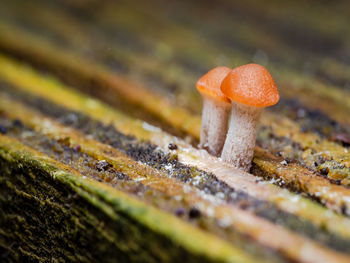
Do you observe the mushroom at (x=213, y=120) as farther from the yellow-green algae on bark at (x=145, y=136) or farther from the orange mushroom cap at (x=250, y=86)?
the orange mushroom cap at (x=250, y=86)

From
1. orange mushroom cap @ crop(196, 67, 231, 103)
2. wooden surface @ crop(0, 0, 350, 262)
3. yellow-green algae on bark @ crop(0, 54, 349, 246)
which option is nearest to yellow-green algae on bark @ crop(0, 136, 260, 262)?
wooden surface @ crop(0, 0, 350, 262)

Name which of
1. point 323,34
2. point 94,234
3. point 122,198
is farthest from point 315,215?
point 323,34

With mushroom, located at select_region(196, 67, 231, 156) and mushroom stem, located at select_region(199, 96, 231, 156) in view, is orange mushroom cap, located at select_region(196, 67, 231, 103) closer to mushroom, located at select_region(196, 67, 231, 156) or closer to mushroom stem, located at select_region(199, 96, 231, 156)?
mushroom, located at select_region(196, 67, 231, 156)

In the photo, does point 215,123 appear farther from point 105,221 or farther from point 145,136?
point 105,221

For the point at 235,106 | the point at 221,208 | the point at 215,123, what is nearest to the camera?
the point at 221,208

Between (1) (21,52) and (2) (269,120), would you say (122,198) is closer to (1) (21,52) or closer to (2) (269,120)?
(2) (269,120)

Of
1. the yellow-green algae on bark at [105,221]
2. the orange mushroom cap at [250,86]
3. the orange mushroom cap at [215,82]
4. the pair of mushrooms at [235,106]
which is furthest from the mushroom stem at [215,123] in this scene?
the yellow-green algae on bark at [105,221]

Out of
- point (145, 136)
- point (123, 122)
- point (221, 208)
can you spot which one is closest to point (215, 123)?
point (145, 136)
